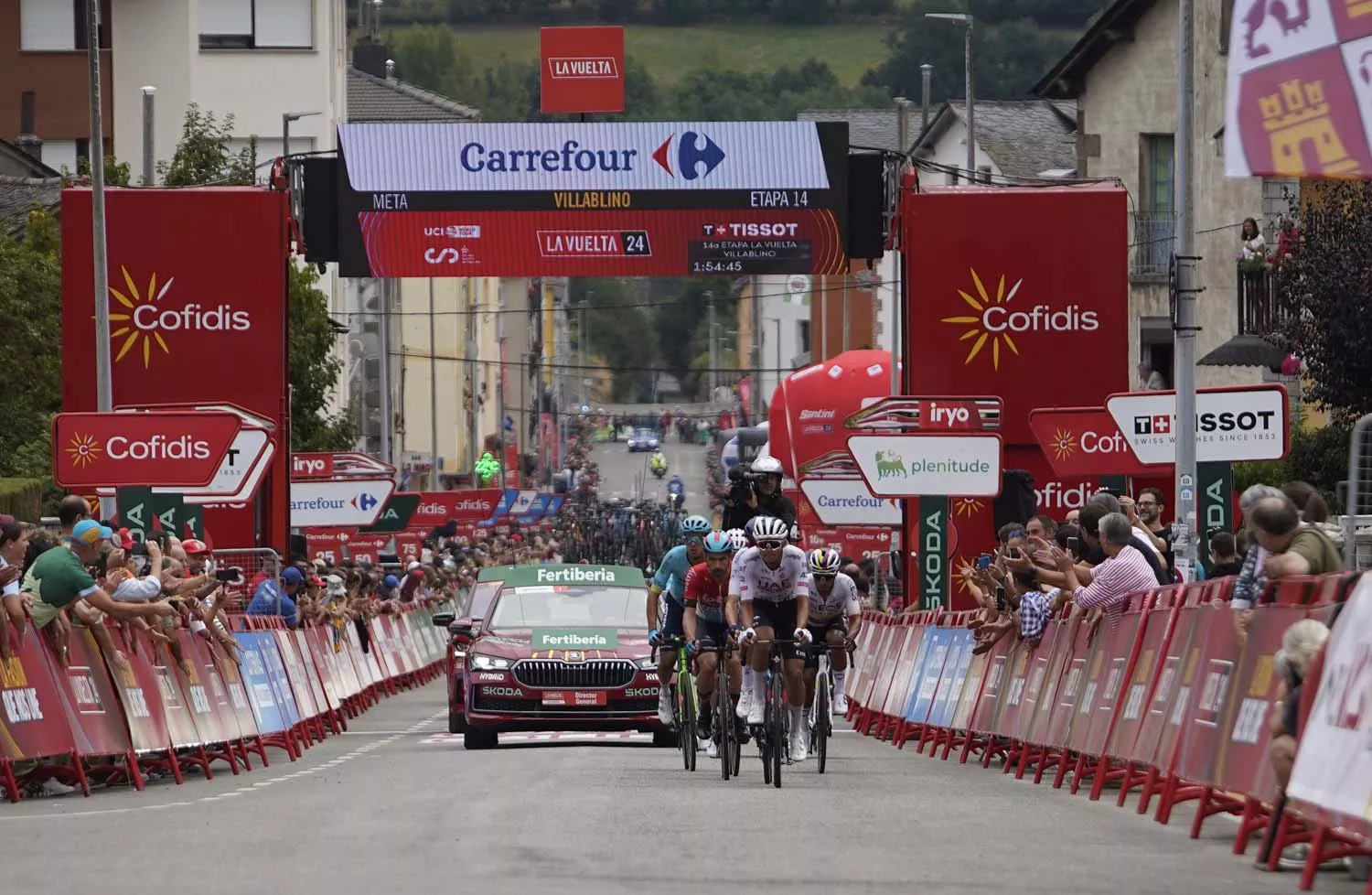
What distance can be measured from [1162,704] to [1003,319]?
17635 millimetres

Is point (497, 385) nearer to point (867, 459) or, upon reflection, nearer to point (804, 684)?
point (867, 459)

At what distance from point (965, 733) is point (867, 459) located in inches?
250

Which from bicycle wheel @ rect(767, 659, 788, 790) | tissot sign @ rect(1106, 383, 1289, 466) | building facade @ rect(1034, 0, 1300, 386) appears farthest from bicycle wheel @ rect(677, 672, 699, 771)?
building facade @ rect(1034, 0, 1300, 386)

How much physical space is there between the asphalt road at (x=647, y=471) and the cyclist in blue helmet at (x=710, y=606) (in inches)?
3627

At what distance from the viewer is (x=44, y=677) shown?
16797 millimetres

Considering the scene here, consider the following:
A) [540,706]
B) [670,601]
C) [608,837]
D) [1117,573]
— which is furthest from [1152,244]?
[608,837]

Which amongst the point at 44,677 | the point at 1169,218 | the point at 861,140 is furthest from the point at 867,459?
the point at 861,140

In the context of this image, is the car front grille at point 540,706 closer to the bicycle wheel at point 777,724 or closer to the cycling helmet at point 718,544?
the cycling helmet at point 718,544

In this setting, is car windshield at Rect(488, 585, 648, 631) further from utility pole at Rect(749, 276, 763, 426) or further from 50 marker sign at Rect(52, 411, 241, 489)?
utility pole at Rect(749, 276, 763, 426)

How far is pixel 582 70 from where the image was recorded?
34969mm

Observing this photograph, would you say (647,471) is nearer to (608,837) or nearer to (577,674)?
(577,674)

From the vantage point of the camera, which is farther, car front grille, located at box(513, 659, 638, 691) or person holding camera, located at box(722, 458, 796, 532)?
car front grille, located at box(513, 659, 638, 691)

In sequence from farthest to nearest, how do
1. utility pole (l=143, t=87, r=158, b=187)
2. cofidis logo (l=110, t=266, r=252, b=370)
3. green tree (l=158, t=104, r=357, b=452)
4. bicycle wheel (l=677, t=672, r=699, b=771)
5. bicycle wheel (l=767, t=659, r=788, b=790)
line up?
green tree (l=158, t=104, r=357, b=452) < utility pole (l=143, t=87, r=158, b=187) < cofidis logo (l=110, t=266, r=252, b=370) < bicycle wheel (l=677, t=672, r=699, b=771) < bicycle wheel (l=767, t=659, r=788, b=790)

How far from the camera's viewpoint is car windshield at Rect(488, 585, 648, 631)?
24359 mm
